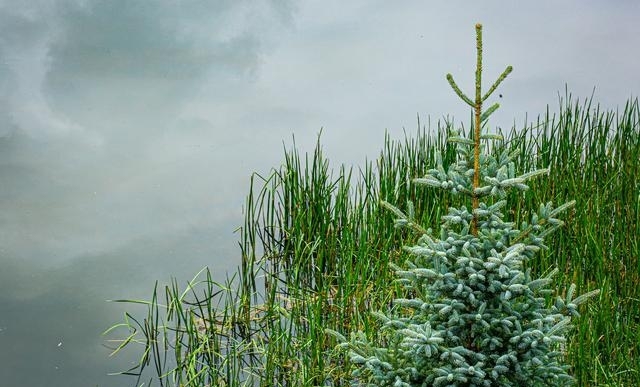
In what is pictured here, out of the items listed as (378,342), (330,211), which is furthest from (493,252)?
(330,211)

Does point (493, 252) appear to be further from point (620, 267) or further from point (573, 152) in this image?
→ point (573, 152)

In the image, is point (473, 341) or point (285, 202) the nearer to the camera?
point (473, 341)

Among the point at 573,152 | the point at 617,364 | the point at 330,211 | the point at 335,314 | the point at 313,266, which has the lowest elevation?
the point at 617,364

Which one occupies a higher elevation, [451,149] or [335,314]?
[451,149]

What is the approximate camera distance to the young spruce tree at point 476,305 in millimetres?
2701

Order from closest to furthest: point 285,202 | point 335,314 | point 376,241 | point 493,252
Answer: point 493,252
point 335,314
point 376,241
point 285,202

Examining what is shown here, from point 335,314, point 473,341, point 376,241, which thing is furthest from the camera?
point 376,241

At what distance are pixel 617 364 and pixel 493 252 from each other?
187cm

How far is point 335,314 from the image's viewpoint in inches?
191

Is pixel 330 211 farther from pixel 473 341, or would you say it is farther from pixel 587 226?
pixel 473 341

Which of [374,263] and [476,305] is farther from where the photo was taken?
[374,263]

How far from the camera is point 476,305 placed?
109 inches

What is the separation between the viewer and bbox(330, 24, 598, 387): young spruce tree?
2.70 m

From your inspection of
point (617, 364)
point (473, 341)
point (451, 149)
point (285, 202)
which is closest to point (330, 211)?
point (285, 202)
